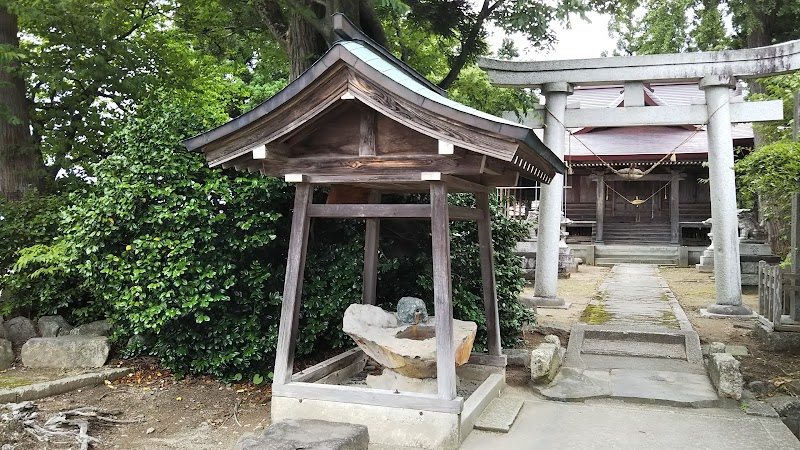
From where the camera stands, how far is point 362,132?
4.86 metres

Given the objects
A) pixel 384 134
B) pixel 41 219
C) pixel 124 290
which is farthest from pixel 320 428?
pixel 41 219

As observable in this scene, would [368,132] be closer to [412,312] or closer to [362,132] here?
[362,132]

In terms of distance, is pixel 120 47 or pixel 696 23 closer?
pixel 120 47

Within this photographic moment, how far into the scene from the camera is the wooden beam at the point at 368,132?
4.82m

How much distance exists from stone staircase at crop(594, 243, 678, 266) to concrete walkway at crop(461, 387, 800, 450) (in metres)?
16.8

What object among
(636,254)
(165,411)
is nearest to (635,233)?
(636,254)

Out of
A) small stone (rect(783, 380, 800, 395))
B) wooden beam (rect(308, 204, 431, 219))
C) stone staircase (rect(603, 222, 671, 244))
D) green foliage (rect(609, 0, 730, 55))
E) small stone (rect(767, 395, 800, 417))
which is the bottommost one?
small stone (rect(767, 395, 800, 417))

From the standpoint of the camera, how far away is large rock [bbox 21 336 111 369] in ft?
22.2

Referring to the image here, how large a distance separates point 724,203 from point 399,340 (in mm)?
8305

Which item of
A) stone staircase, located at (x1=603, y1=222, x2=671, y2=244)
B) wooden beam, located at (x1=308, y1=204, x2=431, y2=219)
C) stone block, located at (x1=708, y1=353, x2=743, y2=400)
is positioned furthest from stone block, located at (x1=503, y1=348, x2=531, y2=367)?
stone staircase, located at (x1=603, y1=222, x2=671, y2=244)

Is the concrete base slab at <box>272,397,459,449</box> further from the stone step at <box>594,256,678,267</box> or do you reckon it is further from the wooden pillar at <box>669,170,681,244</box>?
the wooden pillar at <box>669,170,681,244</box>

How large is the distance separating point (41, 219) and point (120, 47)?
9.36 ft

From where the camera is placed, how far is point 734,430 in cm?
484

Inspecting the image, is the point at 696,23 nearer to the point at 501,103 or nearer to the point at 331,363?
the point at 501,103
